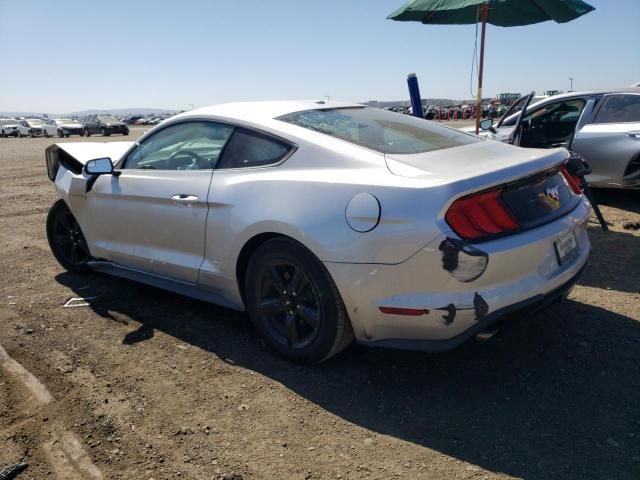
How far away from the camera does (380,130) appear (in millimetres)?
3242

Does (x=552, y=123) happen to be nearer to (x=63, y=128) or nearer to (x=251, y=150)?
(x=251, y=150)

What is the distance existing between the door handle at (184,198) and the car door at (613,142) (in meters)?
5.10

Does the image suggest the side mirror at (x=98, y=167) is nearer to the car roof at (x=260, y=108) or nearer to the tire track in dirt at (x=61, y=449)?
the car roof at (x=260, y=108)

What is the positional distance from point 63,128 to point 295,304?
42355 millimetres

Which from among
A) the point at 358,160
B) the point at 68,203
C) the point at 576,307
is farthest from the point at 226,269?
the point at 576,307

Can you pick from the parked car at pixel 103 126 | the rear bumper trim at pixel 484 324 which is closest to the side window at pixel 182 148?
the rear bumper trim at pixel 484 324

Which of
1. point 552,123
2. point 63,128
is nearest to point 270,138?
point 552,123

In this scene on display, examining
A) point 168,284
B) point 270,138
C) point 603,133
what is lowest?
point 168,284

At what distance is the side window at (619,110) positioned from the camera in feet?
20.7

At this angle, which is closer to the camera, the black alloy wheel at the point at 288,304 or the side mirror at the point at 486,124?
the black alloy wheel at the point at 288,304

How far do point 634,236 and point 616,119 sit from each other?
1833 millimetres

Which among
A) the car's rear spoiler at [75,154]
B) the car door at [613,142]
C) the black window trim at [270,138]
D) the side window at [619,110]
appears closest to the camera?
the black window trim at [270,138]

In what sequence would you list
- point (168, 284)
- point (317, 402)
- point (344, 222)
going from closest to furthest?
point (344, 222), point (317, 402), point (168, 284)

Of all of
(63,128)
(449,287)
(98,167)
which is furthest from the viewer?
(63,128)
